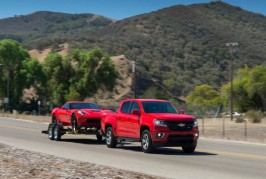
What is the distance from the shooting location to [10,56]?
88.9m

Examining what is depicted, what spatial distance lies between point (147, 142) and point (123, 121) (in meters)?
1.89

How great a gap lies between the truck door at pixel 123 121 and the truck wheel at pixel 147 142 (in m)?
1.25

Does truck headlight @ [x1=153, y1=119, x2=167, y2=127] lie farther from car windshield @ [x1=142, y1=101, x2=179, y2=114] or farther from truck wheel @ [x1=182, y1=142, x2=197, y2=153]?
truck wheel @ [x1=182, y1=142, x2=197, y2=153]

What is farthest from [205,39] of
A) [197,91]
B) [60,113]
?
[60,113]

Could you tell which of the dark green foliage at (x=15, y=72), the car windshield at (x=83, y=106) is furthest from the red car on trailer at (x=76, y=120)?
the dark green foliage at (x=15, y=72)

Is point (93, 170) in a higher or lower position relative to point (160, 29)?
lower

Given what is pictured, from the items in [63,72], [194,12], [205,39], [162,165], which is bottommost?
[162,165]

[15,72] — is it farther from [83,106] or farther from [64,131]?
[64,131]

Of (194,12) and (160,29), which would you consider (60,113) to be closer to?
(160,29)

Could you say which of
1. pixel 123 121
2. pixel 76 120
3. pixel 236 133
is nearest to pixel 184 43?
pixel 236 133

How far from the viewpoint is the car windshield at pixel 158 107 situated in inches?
799

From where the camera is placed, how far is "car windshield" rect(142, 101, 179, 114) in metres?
20.3

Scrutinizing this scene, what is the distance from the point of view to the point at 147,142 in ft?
64.3

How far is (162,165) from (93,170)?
10.6 feet
